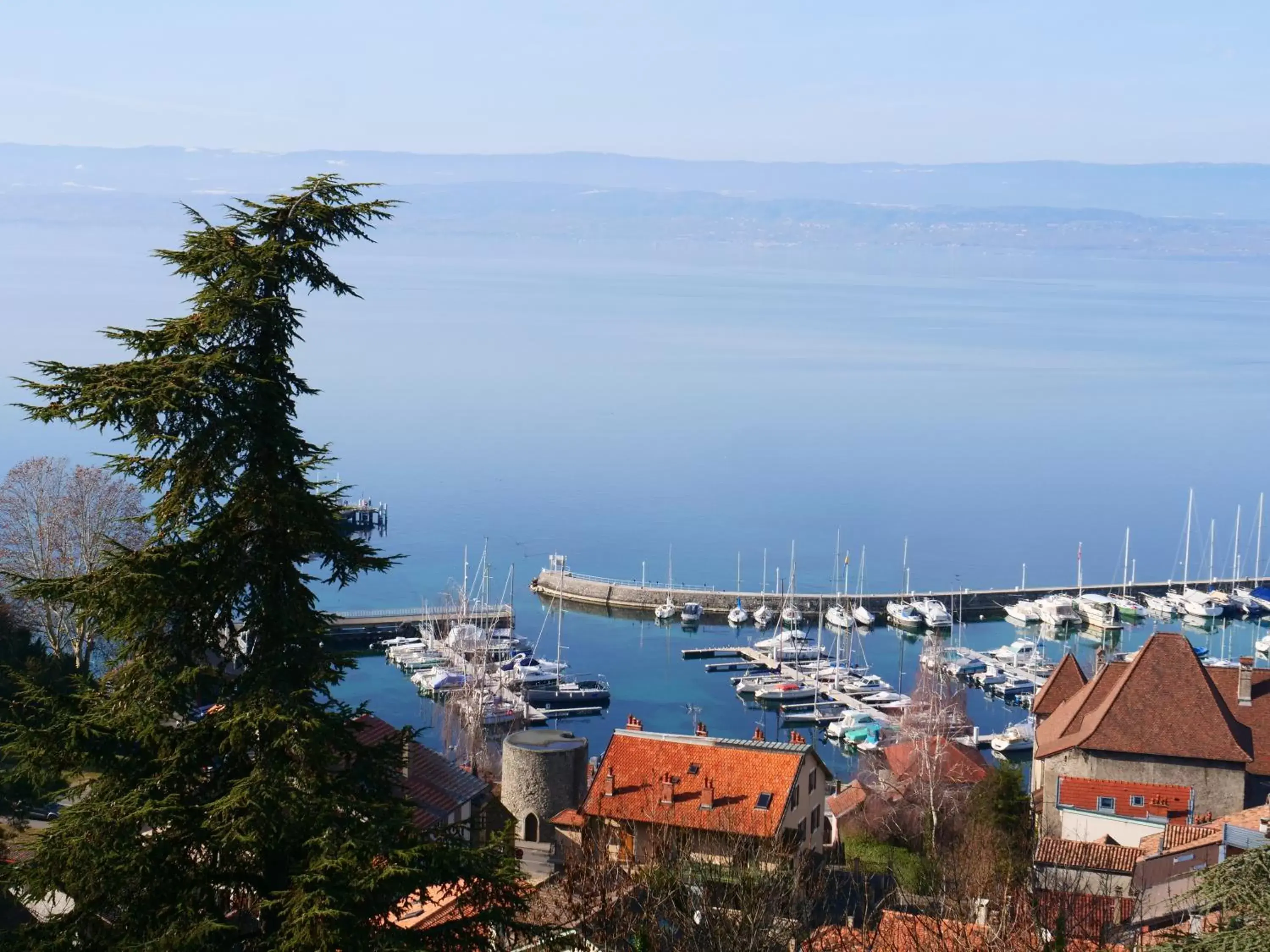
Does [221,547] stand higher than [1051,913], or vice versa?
[221,547]

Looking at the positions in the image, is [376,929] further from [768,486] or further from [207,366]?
[768,486]

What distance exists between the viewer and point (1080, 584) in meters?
48.6

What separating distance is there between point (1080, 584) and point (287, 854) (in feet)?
146

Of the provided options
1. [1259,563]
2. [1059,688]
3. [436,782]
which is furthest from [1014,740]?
[1259,563]

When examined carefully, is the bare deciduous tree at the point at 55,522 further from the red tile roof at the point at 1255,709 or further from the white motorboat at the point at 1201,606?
the white motorboat at the point at 1201,606

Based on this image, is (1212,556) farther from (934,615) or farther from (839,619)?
(839,619)

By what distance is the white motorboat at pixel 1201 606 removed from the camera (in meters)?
49.0

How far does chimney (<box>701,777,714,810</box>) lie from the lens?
58.9 feet

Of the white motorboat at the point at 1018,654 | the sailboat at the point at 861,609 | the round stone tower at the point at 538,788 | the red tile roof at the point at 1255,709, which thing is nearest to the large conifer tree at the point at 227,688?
the round stone tower at the point at 538,788

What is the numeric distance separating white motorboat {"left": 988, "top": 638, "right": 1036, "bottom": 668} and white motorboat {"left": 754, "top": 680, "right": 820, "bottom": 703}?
6.37 m

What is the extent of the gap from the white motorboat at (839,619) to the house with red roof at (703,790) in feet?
86.5

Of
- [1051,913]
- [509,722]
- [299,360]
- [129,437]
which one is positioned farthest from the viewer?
[299,360]

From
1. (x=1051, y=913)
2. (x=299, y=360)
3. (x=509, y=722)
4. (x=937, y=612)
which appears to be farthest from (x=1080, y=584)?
(x=299, y=360)

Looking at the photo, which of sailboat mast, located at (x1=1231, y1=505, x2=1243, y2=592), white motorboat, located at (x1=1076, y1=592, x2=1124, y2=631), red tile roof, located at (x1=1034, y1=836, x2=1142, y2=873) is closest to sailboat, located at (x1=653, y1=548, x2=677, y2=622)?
white motorboat, located at (x1=1076, y1=592, x2=1124, y2=631)
